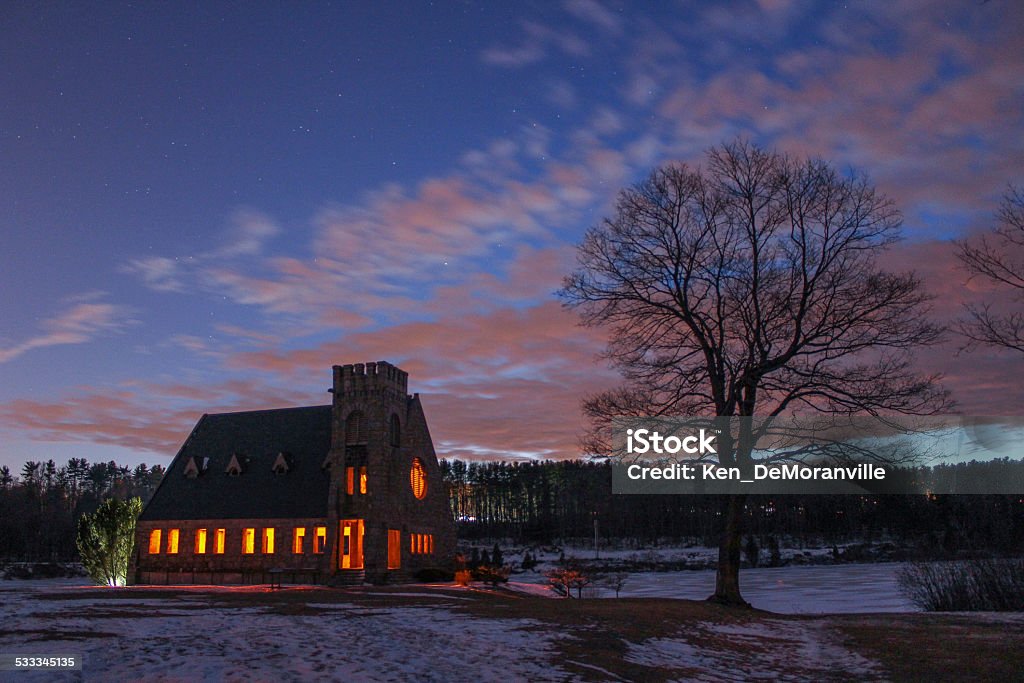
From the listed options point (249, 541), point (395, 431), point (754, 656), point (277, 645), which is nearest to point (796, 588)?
point (395, 431)

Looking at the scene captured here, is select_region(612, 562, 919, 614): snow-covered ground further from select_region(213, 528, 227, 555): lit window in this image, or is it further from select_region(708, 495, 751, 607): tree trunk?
select_region(213, 528, 227, 555): lit window

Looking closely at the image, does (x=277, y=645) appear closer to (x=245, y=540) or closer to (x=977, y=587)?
(x=977, y=587)

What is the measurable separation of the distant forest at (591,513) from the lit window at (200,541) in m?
57.2

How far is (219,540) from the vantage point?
155 feet

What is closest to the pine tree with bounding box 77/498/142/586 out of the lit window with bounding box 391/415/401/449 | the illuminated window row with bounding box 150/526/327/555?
the illuminated window row with bounding box 150/526/327/555

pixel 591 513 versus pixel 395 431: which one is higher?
pixel 395 431

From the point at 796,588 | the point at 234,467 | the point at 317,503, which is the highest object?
the point at 234,467

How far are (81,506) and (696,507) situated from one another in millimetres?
106750

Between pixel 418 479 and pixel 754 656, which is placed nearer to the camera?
pixel 754 656

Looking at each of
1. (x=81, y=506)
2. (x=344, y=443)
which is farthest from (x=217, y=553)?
(x=81, y=506)

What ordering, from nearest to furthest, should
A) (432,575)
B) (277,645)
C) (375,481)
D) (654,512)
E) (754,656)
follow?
(277,645) < (754,656) < (375,481) < (432,575) < (654,512)

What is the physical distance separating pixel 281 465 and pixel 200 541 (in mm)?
6624

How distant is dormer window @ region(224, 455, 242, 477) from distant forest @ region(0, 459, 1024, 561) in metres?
55.0

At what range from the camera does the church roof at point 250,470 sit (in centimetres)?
4703
